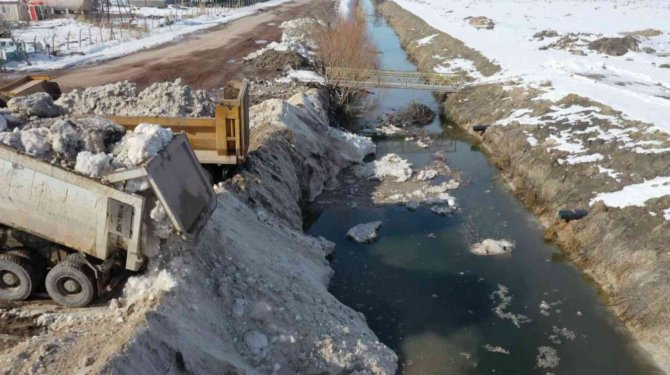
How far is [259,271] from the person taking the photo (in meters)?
9.37

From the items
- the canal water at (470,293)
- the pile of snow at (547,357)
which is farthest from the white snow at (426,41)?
the pile of snow at (547,357)

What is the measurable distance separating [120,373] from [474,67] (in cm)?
3013

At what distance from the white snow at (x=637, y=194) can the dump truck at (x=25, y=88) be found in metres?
15.2

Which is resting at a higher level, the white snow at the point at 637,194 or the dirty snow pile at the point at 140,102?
the dirty snow pile at the point at 140,102

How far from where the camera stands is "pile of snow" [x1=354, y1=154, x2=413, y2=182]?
60.8ft

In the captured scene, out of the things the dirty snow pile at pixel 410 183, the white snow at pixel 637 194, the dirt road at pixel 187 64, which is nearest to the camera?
the white snow at pixel 637 194

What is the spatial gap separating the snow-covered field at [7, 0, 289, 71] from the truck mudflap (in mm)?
18699

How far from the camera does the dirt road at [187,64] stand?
2153cm

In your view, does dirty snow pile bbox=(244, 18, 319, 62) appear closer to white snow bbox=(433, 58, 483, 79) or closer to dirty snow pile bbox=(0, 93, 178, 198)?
white snow bbox=(433, 58, 483, 79)

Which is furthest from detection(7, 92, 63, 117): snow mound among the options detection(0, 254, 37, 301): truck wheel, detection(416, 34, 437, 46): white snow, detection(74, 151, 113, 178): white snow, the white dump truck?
detection(416, 34, 437, 46): white snow

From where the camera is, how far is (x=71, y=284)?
24.2ft

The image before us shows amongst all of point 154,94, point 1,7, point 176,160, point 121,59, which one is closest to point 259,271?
point 176,160

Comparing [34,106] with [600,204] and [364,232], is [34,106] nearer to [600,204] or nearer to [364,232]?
[364,232]

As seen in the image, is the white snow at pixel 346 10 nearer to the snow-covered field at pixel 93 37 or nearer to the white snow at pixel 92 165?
the snow-covered field at pixel 93 37
